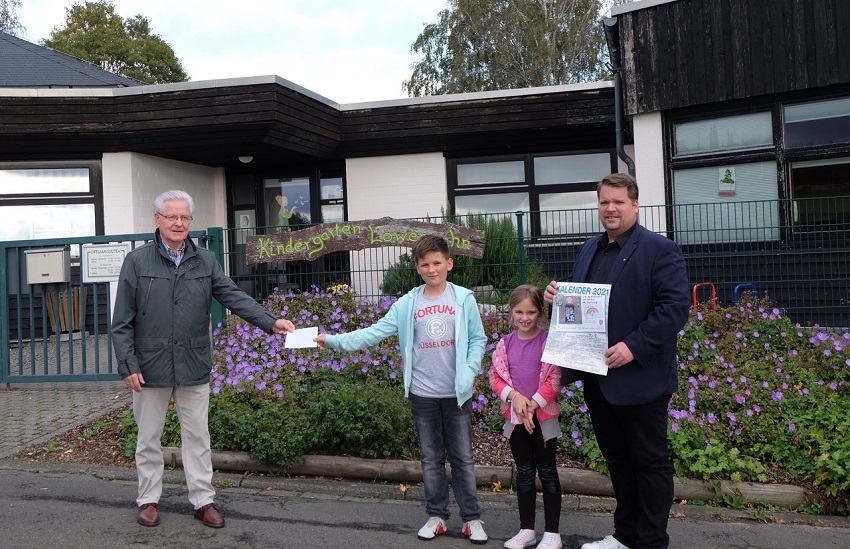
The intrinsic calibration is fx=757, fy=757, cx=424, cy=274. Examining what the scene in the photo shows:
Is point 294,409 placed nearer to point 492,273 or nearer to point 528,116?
point 492,273

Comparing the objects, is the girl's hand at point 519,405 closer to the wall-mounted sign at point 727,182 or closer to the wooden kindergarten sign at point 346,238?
the wooden kindergarten sign at point 346,238

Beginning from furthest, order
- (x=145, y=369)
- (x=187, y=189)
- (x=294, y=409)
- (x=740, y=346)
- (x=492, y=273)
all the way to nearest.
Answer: (x=187, y=189)
(x=492, y=273)
(x=740, y=346)
(x=294, y=409)
(x=145, y=369)

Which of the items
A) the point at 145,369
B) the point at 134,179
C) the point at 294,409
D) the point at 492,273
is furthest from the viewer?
the point at 134,179

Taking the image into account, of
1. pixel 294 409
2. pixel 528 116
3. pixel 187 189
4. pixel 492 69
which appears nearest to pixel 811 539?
pixel 294 409

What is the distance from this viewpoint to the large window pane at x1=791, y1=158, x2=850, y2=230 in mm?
9125

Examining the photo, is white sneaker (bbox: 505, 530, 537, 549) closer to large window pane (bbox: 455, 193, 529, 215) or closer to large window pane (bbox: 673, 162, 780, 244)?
large window pane (bbox: 673, 162, 780, 244)

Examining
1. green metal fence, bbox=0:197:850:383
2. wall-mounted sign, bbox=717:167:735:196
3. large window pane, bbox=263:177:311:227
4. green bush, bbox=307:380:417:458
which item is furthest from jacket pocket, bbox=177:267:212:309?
large window pane, bbox=263:177:311:227

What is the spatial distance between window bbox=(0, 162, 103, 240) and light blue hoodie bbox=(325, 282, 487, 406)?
9722 mm

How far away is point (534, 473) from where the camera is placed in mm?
4023

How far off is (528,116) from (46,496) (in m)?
9.88

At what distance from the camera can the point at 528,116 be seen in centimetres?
1291

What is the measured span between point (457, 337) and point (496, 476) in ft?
5.34

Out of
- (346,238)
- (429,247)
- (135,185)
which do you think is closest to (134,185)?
(135,185)

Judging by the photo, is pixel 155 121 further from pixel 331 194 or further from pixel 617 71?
pixel 617 71
